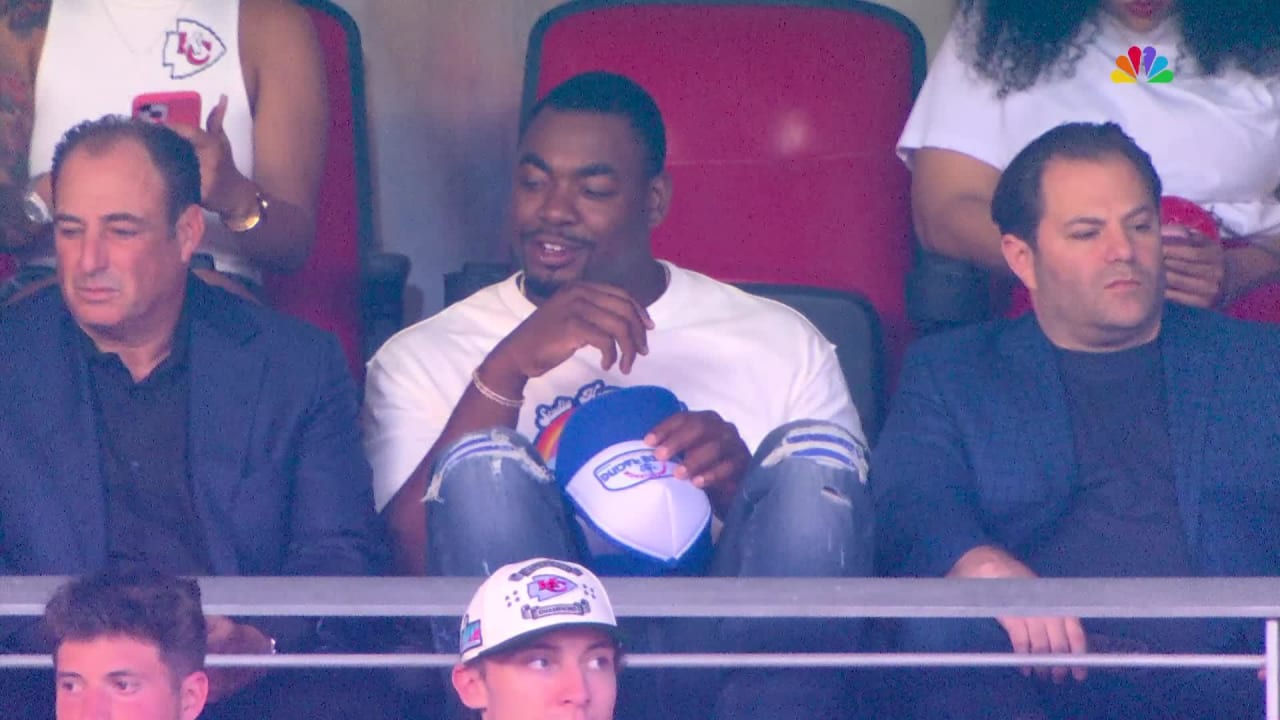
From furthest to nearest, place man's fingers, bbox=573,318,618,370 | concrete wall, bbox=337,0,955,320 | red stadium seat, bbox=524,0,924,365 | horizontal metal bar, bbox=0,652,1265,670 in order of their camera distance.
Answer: concrete wall, bbox=337,0,955,320, red stadium seat, bbox=524,0,924,365, man's fingers, bbox=573,318,618,370, horizontal metal bar, bbox=0,652,1265,670

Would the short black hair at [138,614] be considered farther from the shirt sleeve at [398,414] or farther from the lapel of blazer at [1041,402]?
the lapel of blazer at [1041,402]

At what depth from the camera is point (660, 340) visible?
2.80 meters

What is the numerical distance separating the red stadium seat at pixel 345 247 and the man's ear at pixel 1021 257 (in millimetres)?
993

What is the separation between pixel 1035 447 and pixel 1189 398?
210 mm

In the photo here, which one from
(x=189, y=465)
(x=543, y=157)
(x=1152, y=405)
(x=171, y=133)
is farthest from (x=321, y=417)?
(x=1152, y=405)

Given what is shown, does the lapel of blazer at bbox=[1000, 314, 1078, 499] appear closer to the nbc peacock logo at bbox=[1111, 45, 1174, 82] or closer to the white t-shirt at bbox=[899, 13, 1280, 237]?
the white t-shirt at bbox=[899, 13, 1280, 237]

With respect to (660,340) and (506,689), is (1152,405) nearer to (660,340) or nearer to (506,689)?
(660,340)

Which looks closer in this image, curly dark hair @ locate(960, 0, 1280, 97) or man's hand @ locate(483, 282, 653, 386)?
man's hand @ locate(483, 282, 653, 386)

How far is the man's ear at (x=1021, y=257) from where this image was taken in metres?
2.67

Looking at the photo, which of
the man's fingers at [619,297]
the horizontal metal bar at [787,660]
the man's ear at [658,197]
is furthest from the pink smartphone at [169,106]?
the horizontal metal bar at [787,660]

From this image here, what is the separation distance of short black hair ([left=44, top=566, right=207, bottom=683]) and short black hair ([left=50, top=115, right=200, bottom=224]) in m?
0.67

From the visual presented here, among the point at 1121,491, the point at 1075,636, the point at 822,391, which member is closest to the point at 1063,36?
the point at 822,391

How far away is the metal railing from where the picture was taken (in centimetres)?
202

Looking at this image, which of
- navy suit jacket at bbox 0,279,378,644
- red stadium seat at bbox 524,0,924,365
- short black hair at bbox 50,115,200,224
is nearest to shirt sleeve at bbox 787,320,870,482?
red stadium seat at bbox 524,0,924,365
